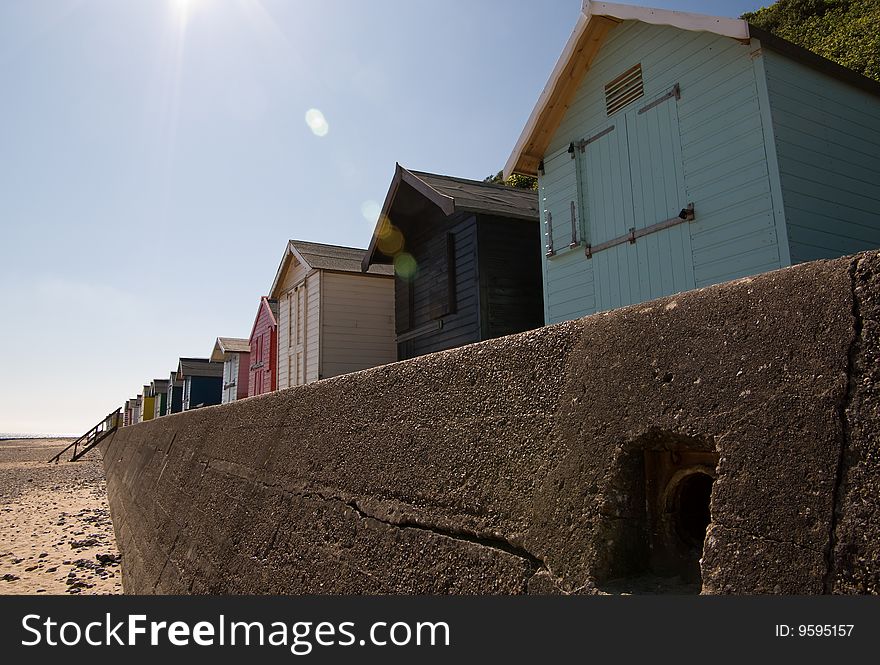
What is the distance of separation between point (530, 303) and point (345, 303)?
676 cm

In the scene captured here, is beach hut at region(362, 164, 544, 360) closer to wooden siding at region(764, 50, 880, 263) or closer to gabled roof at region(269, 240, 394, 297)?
gabled roof at region(269, 240, 394, 297)

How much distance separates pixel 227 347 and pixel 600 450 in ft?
111

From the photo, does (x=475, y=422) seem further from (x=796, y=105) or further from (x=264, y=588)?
(x=796, y=105)

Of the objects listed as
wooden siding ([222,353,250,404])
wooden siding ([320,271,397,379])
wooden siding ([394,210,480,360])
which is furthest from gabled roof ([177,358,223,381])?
wooden siding ([394,210,480,360])

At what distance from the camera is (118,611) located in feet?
6.30

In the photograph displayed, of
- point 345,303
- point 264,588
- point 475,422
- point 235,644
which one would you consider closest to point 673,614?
point 475,422

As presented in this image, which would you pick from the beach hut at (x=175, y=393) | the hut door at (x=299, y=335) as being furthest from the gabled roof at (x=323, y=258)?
the beach hut at (x=175, y=393)

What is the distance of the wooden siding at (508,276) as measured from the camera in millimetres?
11906

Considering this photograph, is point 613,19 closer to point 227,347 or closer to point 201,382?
point 227,347

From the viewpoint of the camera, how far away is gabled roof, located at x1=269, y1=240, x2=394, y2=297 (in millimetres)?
17641

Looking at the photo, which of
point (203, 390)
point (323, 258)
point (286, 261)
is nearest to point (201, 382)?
point (203, 390)

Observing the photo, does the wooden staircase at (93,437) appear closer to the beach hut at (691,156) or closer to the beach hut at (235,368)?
the beach hut at (235,368)

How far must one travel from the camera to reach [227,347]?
3312 centimetres

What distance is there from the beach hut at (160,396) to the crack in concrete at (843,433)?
55737mm
